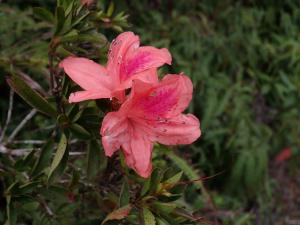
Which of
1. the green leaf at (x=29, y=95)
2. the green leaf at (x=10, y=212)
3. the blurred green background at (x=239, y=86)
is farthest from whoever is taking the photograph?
the blurred green background at (x=239, y=86)

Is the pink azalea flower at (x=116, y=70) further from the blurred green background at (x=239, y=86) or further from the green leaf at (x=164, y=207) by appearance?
the blurred green background at (x=239, y=86)

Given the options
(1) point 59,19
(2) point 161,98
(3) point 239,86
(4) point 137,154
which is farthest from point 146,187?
(3) point 239,86

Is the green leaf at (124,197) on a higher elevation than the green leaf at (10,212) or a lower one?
higher

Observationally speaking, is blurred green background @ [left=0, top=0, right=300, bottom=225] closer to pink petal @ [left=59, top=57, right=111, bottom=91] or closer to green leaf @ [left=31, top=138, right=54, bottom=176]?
green leaf @ [left=31, top=138, right=54, bottom=176]

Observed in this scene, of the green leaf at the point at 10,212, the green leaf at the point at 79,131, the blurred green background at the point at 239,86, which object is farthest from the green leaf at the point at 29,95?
the blurred green background at the point at 239,86

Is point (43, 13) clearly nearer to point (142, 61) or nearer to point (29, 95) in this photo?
point (29, 95)
